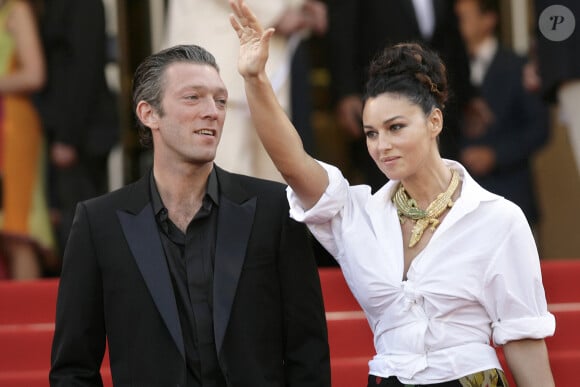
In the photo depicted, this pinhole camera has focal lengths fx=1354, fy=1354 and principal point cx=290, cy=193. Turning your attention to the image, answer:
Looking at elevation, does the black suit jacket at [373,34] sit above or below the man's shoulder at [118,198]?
above

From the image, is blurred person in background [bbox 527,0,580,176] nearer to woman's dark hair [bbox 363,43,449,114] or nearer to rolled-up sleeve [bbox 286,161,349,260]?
woman's dark hair [bbox 363,43,449,114]

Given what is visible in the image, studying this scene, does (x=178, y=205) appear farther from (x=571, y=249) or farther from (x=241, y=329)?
(x=571, y=249)

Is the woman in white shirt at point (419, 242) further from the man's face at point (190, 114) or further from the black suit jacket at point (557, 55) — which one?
the black suit jacket at point (557, 55)

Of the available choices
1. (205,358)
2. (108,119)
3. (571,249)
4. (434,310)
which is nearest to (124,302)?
(205,358)

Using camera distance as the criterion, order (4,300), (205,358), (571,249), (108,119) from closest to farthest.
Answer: (205,358)
(4,300)
(108,119)
(571,249)

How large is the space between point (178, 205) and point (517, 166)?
322 cm

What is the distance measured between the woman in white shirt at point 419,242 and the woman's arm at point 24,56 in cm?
279

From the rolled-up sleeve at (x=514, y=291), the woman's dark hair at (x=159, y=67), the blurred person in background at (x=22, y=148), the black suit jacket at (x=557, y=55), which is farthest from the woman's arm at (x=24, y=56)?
the rolled-up sleeve at (x=514, y=291)

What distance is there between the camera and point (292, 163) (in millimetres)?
3473

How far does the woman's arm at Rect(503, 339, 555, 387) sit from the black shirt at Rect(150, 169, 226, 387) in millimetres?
754

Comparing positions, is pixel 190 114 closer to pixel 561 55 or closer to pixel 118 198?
pixel 118 198

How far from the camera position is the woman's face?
3529 mm

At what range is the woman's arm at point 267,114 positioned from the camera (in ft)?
11.1

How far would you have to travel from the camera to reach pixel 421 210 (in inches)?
142
